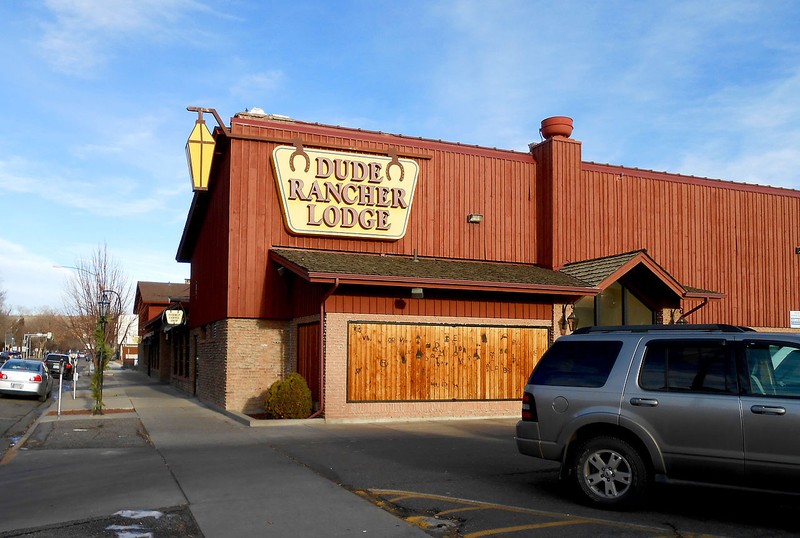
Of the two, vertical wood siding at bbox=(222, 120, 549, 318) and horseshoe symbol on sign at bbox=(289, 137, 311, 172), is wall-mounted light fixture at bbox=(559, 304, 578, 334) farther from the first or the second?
horseshoe symbol on sign at bbox=(289, 137, 311, 172)

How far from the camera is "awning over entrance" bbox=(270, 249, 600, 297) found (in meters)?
17.2

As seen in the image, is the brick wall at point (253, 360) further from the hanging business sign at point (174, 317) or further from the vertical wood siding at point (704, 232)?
the hanging business sign at point (174, 317)

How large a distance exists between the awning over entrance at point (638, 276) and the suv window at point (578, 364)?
1091 cm

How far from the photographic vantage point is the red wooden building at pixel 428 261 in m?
18.1

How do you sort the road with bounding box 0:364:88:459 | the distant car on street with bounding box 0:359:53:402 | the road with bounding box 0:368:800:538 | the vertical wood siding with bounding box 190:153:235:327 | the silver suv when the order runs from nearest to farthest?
the silver suv
the road with bounding box 0:368:800:538
the road with bounding box 0:364:88:459
the vertical wood siding with bounding box 190:153:235:327
the distant car on street with bounding box 0:359:53:402

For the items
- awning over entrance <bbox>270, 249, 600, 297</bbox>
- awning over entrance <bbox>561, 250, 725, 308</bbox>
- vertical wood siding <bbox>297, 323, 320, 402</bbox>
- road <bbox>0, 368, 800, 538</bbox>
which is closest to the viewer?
road <bbox>0, 368, 800, 538</bbox>

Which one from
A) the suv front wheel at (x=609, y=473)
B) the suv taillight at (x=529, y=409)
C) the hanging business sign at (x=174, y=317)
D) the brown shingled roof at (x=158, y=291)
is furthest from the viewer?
the brown shingled roof at (x=158, y=291)

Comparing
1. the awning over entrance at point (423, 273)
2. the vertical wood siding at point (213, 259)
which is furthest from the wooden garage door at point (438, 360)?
Answer: the vertical wood siding at point (213, 259)

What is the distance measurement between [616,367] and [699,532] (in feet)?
6.05

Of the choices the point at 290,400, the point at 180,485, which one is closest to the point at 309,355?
the point at 290,400

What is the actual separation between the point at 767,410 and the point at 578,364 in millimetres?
2043

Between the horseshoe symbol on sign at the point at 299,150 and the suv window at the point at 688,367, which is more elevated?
the horseshoe symbol on sign at the point at 299,150

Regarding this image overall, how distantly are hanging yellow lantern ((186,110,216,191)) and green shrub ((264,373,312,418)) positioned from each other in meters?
7.00

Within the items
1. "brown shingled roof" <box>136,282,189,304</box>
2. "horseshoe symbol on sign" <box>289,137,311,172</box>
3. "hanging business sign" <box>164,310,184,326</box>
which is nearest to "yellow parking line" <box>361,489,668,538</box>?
"horseshoe symbol on sign" <box>289,137,311,172</box>
